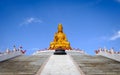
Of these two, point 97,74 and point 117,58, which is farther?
point 117,58

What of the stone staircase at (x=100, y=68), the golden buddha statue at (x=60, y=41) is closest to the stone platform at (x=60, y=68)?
the stone staircase at (x=100, y=68)

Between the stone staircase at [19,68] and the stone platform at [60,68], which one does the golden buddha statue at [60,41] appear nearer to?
the stone platform at [60,68]

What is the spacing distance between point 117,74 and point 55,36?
37.3 m

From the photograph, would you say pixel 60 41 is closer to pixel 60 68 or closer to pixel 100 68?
pixel 100 68

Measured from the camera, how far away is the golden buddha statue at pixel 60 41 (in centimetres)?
4730

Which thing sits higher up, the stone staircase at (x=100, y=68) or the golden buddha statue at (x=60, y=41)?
the golden buddha statue at (x=60, y=41)

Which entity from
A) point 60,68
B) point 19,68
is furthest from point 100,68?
point 19,68

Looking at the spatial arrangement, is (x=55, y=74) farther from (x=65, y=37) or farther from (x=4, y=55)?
(x=65, y=37)

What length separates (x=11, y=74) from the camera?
12930mm

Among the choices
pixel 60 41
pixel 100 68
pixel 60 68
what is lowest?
pixel 100 68

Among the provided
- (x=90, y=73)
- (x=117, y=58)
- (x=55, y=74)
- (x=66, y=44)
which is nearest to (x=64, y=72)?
(x=55, y=74)

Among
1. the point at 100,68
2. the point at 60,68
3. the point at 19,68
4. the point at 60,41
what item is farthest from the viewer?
the point at 60,41

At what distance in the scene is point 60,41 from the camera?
4853 cm

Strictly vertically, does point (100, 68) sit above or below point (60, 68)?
below
